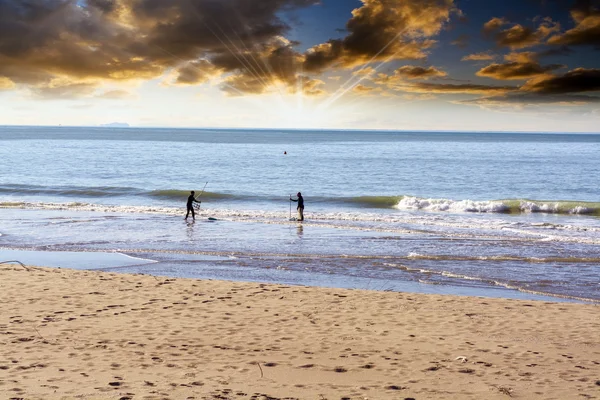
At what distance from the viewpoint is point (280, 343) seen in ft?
32.0

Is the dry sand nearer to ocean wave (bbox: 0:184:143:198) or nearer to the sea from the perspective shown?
the sea

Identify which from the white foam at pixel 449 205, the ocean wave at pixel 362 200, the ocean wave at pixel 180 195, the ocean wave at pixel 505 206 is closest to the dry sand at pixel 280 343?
the white foam at pixel 449 205

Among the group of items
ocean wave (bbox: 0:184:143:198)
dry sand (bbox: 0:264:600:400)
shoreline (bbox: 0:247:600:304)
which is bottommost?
ocean wave (bbox: 0:184:143:198)

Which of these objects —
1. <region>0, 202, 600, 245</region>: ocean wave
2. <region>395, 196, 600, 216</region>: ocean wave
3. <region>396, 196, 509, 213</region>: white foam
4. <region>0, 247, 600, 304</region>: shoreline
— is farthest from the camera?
<region>396, 196, 509, 213</region>: white foam

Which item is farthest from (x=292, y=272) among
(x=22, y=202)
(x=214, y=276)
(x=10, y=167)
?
(x=10, y=167)

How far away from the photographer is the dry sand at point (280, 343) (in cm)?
775

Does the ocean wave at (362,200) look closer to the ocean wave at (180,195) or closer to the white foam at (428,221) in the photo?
the ocean wave at (180,195)

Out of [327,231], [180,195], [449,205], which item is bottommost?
[180,195]

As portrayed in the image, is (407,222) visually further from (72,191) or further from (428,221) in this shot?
(72,191)

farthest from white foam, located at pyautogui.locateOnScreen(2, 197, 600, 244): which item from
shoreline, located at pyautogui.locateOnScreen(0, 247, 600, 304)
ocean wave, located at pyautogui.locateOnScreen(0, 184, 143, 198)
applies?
shoreline, located at pyautogui.locateOnScreen(0, 247, 600, 304)

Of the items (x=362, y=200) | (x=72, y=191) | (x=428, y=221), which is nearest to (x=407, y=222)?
(x=428, y=221)

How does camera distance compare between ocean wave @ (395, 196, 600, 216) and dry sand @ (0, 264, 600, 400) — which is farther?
ocean wave @ (395, 196, 600, 216)

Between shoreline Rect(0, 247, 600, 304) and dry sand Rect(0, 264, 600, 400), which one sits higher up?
dry sand Rect(0, 264, 600, 400)

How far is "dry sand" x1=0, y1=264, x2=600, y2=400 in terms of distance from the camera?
775 centimetres
